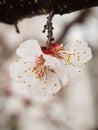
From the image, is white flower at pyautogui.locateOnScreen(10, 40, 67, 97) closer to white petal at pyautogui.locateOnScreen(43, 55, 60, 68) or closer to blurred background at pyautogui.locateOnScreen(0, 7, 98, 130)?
white petal at pyautogui.locateOnScreen(43, 55, 60, 68)

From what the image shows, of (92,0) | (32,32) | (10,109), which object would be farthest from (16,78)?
(32,32)

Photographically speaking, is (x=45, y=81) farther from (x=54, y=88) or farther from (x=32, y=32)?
(x=32, y=32)

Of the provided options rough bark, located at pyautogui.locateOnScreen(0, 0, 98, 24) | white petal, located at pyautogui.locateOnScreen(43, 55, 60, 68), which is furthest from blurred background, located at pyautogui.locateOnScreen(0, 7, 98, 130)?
white petal, located at pyautogui.locateOnScreen(43, 55, 60, 68)

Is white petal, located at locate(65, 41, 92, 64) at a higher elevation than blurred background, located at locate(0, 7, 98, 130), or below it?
below

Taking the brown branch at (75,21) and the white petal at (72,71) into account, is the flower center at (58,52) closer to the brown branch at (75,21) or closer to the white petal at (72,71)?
the white petal at (72,71)

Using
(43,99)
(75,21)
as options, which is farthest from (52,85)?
(43,99)

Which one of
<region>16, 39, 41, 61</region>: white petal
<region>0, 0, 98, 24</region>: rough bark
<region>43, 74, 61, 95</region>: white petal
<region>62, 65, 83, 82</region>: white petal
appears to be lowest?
<region>43, 74, 61, 95</region>: white petal

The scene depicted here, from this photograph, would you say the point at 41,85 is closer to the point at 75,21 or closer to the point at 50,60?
the point at 50,60

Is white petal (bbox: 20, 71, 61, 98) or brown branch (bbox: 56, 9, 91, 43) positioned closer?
white petal (bbox: 20, 71, 61, 98)
